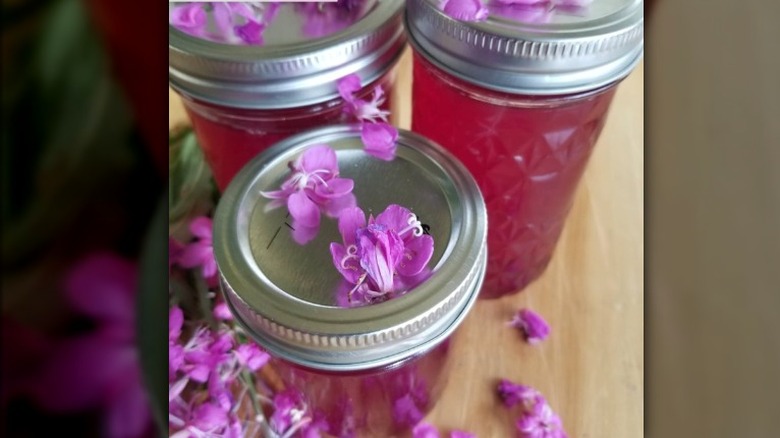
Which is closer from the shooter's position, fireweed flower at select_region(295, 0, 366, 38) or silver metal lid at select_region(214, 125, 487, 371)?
silver metal lid at select_region(214, 125, 487, 371)

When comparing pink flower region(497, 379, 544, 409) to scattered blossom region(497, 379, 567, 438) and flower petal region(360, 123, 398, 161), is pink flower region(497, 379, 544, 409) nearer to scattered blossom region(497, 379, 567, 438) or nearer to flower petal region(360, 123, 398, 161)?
scattered blossom region(497, 379, 567, 438)

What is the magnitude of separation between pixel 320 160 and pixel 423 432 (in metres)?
0.19

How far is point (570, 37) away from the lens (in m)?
0.44

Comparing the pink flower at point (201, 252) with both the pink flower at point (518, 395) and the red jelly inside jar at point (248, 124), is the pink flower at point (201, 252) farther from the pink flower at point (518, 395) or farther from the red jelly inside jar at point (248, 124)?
the pink flower at point (518, 395)

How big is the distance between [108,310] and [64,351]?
2 cm

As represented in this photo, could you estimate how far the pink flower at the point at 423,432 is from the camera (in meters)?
0.50

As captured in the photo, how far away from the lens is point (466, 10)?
18.1 inches

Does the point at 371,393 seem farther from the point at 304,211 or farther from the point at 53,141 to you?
the point at 53,141

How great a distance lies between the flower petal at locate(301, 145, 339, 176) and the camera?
1.53ft

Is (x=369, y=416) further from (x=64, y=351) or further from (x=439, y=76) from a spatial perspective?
(x=64, y=351)

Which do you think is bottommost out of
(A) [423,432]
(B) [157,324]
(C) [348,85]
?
(A) [423,432]

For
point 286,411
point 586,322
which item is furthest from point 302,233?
point 586,322

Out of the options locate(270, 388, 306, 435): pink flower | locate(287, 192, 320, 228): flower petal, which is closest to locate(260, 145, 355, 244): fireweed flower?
locate(287, 192, 320, 228): flower petal

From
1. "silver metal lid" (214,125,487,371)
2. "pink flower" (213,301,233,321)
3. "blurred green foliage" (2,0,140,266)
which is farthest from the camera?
"pink flower" (213,301,233,321)
